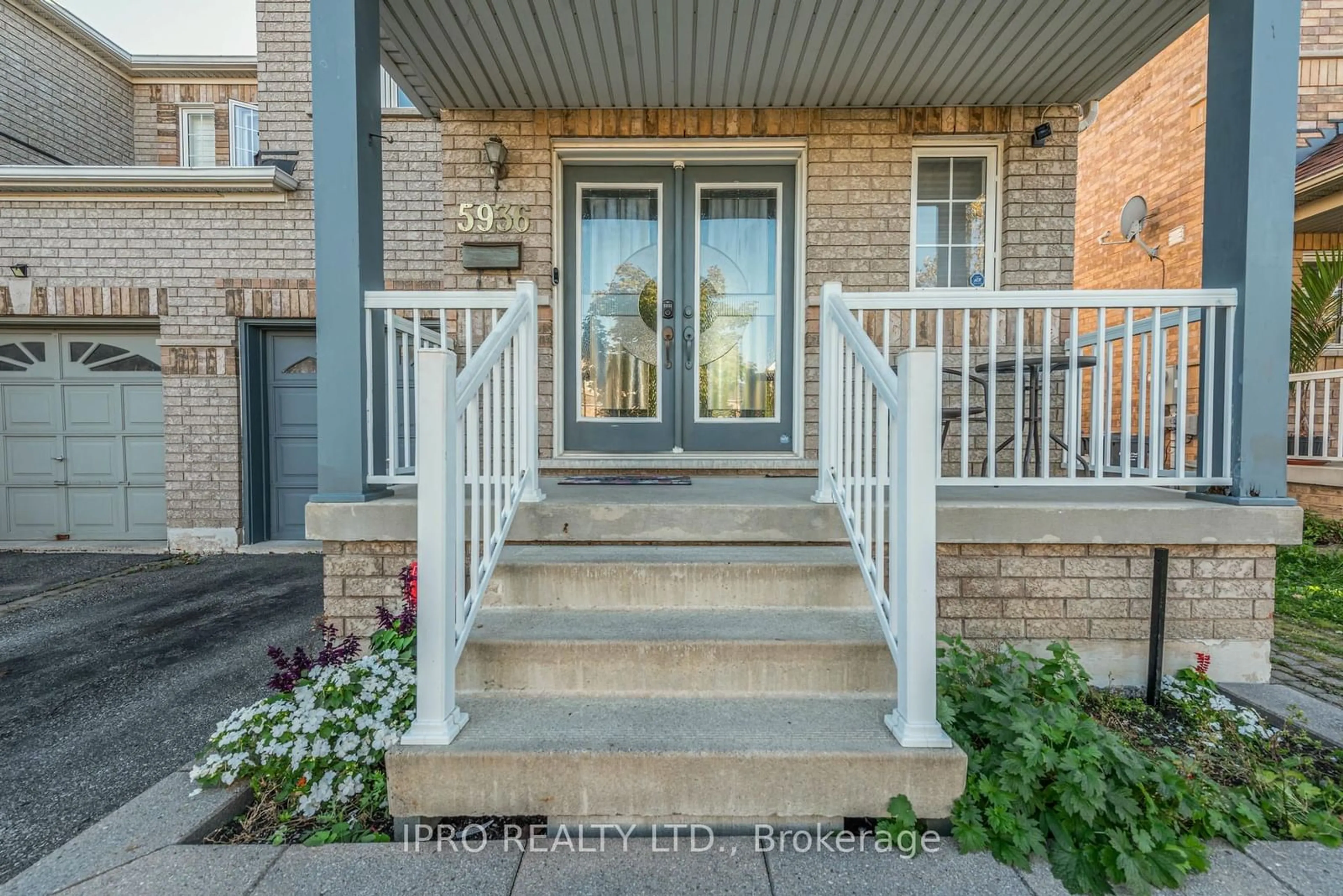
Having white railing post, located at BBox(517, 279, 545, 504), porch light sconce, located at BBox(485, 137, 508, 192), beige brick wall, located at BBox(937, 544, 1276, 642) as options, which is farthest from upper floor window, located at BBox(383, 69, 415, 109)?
beige brick wall, located at BBox(937, 544, 1276, 642)

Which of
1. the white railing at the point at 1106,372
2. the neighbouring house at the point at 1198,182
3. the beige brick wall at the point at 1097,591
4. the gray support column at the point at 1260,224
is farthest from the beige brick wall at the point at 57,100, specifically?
the neighbouring house at the point at 1198,182

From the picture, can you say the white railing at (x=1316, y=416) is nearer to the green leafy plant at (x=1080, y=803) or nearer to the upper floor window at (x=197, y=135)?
the green leafy plant at (x=1080, y=803)

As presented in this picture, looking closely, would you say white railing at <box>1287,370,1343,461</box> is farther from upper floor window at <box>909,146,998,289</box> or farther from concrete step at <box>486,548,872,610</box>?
concrete step at <box>486,548,872,610</box>

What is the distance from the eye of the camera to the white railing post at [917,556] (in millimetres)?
1664

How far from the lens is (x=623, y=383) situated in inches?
161

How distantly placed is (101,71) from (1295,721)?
11.0 m

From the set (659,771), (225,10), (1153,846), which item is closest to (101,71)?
(225,10)

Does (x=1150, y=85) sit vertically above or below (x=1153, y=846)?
above

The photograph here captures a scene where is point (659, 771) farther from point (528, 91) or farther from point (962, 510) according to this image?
point (528, 91)

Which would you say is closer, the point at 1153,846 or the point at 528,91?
the point at 1153,846

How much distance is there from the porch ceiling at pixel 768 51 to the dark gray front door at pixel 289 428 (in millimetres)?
2699

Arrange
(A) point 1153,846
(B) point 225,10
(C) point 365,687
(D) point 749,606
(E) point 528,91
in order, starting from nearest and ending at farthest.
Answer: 1. (A) point 1153,846
2. (C) point 365,687
3. (D) point 749,606
4. (E) point 528,91
5. (B) point 225,10

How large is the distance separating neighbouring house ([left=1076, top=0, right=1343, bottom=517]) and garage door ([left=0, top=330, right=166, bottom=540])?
28.5 ft

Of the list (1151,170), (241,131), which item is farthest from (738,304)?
(241,131)
